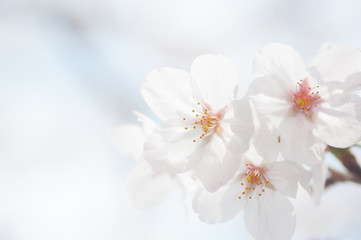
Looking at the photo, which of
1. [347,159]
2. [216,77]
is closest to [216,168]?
[216,77]

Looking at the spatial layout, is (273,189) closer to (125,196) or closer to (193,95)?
(193,95)

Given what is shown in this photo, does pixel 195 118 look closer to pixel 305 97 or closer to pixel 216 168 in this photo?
pixel 216 168

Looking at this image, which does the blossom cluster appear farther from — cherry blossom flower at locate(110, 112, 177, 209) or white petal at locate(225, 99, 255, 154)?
cherry blossom flower at locate(110, 112, 177, 209)

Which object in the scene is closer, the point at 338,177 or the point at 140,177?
the point at 338,177

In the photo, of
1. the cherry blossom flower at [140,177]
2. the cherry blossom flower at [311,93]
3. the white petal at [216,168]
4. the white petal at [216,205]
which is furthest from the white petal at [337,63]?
the cherry blossom flower at [140,177]

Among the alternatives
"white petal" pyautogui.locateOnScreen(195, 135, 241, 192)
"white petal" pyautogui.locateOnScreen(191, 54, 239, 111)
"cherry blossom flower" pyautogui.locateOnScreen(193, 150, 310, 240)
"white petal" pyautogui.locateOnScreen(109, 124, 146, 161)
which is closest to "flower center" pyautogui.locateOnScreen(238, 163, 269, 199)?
"cherry blossom flower" pyautogui.locateOnScreen(193, 150, 310, 240)

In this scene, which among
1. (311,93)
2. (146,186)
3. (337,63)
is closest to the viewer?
(337,63)

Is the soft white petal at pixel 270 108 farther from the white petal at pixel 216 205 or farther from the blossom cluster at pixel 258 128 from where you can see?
the white petal at pixel 216 205
